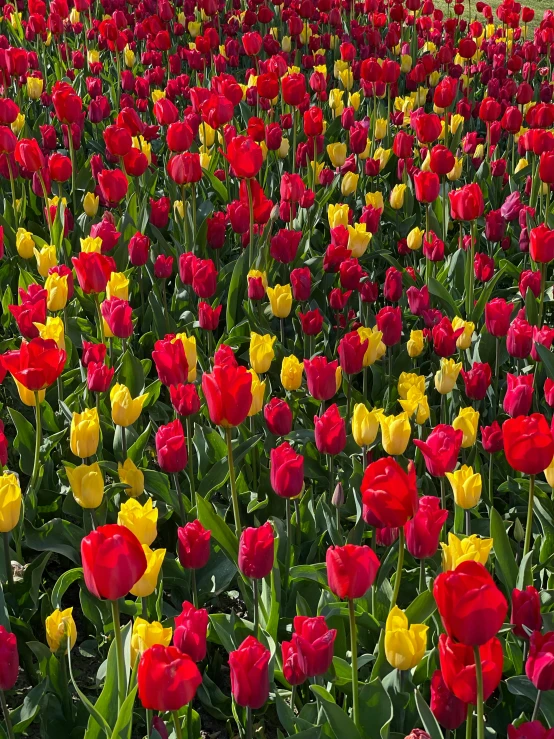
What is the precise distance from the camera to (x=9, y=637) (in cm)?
166

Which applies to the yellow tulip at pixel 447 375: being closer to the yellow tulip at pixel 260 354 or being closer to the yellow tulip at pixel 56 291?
the yellow tulip at pixel 260 354

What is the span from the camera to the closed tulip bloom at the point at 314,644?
5.42 ft

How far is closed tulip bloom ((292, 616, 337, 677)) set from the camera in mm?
1653

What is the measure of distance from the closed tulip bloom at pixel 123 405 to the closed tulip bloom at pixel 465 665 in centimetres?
118

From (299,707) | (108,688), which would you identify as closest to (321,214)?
(299,707)

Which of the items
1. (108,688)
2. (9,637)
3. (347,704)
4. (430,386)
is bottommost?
(430,386)

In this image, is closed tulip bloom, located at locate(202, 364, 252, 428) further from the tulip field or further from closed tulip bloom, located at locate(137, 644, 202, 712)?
closed tulip bloom, located at locate(137, 644, 202, 712)

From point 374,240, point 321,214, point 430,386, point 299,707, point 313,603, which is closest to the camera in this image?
point 299,707

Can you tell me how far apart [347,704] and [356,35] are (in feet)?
19.7

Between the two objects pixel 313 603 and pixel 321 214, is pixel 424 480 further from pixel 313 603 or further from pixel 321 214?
pixel 321 214

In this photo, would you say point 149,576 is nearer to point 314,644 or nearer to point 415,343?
point 314,644

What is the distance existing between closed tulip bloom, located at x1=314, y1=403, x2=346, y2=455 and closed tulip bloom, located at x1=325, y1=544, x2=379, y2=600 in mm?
660

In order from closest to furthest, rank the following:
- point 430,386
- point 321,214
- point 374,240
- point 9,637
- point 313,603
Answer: point 9,637 → point 313,603 → point 430,386 → point 374,240 → point 321,214

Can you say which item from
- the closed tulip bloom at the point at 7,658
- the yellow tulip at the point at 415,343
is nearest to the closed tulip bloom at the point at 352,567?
the closed tulip bloom at the point at 7,658
